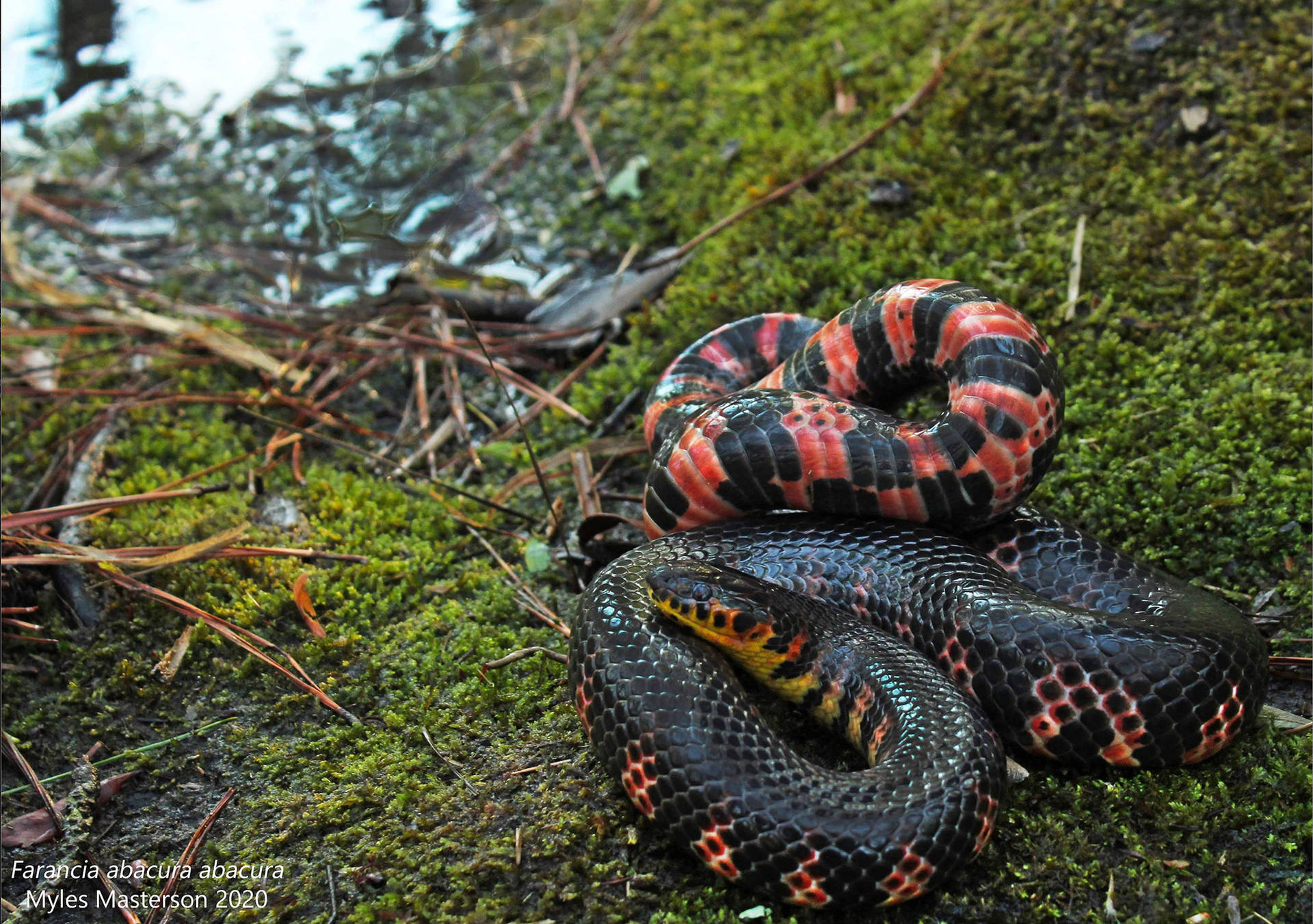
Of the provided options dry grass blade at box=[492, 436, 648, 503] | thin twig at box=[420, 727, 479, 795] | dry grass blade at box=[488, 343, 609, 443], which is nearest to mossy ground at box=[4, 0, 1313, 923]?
thin twig at box=[420, 727, 479, 795]

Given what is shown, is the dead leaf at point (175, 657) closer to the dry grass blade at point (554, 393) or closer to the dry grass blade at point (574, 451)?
the dry grass blade at point (574, 451)

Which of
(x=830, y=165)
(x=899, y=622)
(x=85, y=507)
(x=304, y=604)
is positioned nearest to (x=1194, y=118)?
(x=830, y=165)

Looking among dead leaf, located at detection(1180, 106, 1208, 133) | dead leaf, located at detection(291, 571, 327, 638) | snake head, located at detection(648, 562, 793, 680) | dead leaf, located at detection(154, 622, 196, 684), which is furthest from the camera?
dead leaf, located at detection(1180, 106, 1208, 133)

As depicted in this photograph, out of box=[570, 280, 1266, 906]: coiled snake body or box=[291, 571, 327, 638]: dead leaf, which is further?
box=[291, 571, 327, 638]: dead leaf

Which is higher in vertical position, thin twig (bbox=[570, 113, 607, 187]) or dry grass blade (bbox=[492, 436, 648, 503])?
thin twig (bbox=[570, 113, 607, 187])

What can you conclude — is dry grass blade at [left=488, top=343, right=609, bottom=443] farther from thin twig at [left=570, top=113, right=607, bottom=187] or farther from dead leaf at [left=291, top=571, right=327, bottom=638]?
thin twig at [left=570, top=113, right=607, bottom=187]

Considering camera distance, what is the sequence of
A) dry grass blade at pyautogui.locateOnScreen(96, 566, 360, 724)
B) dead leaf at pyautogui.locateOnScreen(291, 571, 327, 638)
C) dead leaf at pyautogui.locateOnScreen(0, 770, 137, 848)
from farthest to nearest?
dead leaf at pyautogui.locateOnScreen(291, 571, 327, 638)
dry grass blade at pyautogui.locateOnScreen(96, 566, 360, 724)
dead leaf at pyautogui.locateOnScreen(0, 770, 137, 848)

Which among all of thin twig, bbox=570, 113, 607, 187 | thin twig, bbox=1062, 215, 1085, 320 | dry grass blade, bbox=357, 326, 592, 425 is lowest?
dry grass blade, bbox=357, 326, 592, 425
